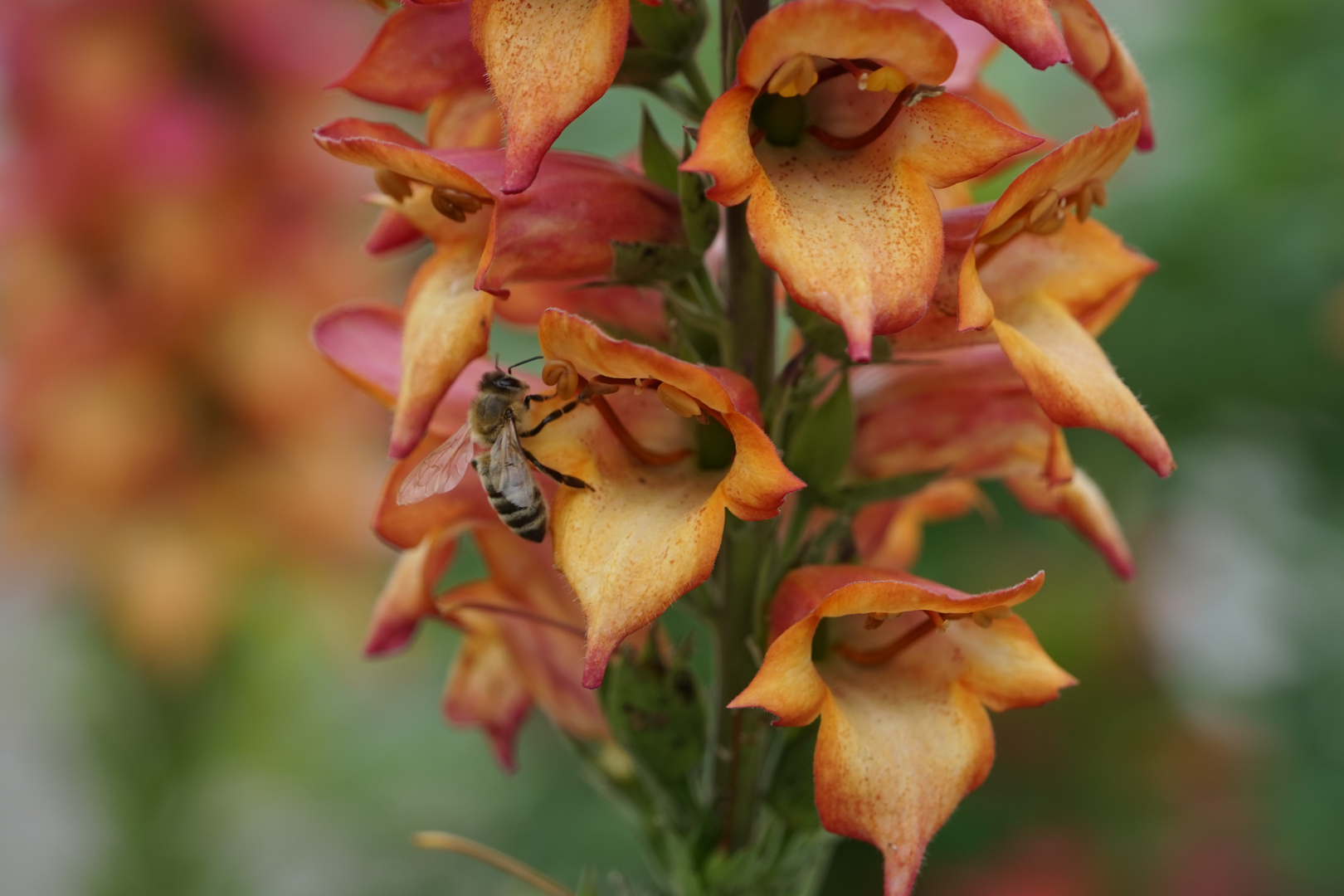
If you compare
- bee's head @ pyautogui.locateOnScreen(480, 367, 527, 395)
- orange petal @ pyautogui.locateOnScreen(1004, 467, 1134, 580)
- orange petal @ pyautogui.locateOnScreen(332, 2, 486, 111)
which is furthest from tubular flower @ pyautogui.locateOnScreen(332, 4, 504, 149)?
orange petal @ pyautogui.locateOnScreen(1004, 467, 1134, 580)

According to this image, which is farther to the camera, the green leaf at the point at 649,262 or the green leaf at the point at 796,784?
the green leaf at the point at 796,784

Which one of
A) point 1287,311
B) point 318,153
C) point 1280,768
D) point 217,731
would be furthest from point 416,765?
point 1287,311

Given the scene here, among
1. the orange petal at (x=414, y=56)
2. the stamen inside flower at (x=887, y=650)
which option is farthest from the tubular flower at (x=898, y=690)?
the orange petal at (x=414, y=56)

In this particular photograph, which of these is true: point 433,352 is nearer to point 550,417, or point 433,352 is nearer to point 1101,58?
point 550,417

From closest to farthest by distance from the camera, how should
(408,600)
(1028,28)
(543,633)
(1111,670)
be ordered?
(1028,28) < (408,600) < (543,633) < (1111,670)

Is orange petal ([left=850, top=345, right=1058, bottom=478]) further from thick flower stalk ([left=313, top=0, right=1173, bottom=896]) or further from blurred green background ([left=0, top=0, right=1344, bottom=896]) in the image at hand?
blurred green background ([left=0, top=0, right=1344, bottom=896])

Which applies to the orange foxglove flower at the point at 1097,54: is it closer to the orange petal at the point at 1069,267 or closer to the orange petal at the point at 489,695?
the orange petal at the point at 1069,267

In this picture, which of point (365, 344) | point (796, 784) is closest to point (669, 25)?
point (365, 344)
